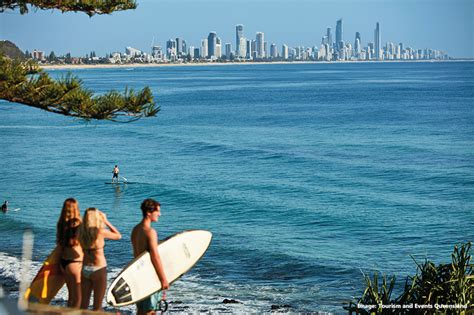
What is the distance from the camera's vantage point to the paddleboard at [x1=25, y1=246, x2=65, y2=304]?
876cm

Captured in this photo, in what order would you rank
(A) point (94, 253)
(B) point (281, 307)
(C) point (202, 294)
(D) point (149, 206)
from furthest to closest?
1. (C) point (202, 294)
2. (B) point (281, 307)
3. (A) point (94, 253)
4. (D) point (149, 206)

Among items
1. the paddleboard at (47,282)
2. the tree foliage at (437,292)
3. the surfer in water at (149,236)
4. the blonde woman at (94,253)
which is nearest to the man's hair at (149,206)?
the surfer in water at (149,236)

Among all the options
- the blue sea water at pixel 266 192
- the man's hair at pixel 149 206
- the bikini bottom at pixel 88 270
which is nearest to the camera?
the man's hair at pixel 149 206

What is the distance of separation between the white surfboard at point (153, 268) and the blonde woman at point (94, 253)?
0.27 meters

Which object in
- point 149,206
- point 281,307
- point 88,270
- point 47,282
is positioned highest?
point 149,206

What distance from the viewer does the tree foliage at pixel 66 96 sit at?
13.9m

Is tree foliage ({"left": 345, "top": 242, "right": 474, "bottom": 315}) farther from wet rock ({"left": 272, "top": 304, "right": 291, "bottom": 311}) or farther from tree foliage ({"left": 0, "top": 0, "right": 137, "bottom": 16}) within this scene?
tree foliage ({"left": 0, "top": 0, "right": 137, "bottom": 16})

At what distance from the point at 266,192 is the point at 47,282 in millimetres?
29377

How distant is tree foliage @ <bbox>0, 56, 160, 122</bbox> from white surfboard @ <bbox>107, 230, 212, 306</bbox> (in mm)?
4667

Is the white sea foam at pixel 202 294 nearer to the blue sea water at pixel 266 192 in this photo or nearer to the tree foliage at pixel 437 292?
the blue sea water at pixel 266 192

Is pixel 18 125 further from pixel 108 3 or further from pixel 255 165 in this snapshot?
pixel 108 3

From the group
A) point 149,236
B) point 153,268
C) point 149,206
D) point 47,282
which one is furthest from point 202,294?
point 149,206

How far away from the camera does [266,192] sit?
3797 centimetres

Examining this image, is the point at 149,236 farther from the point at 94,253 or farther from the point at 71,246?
the point at 71,246
